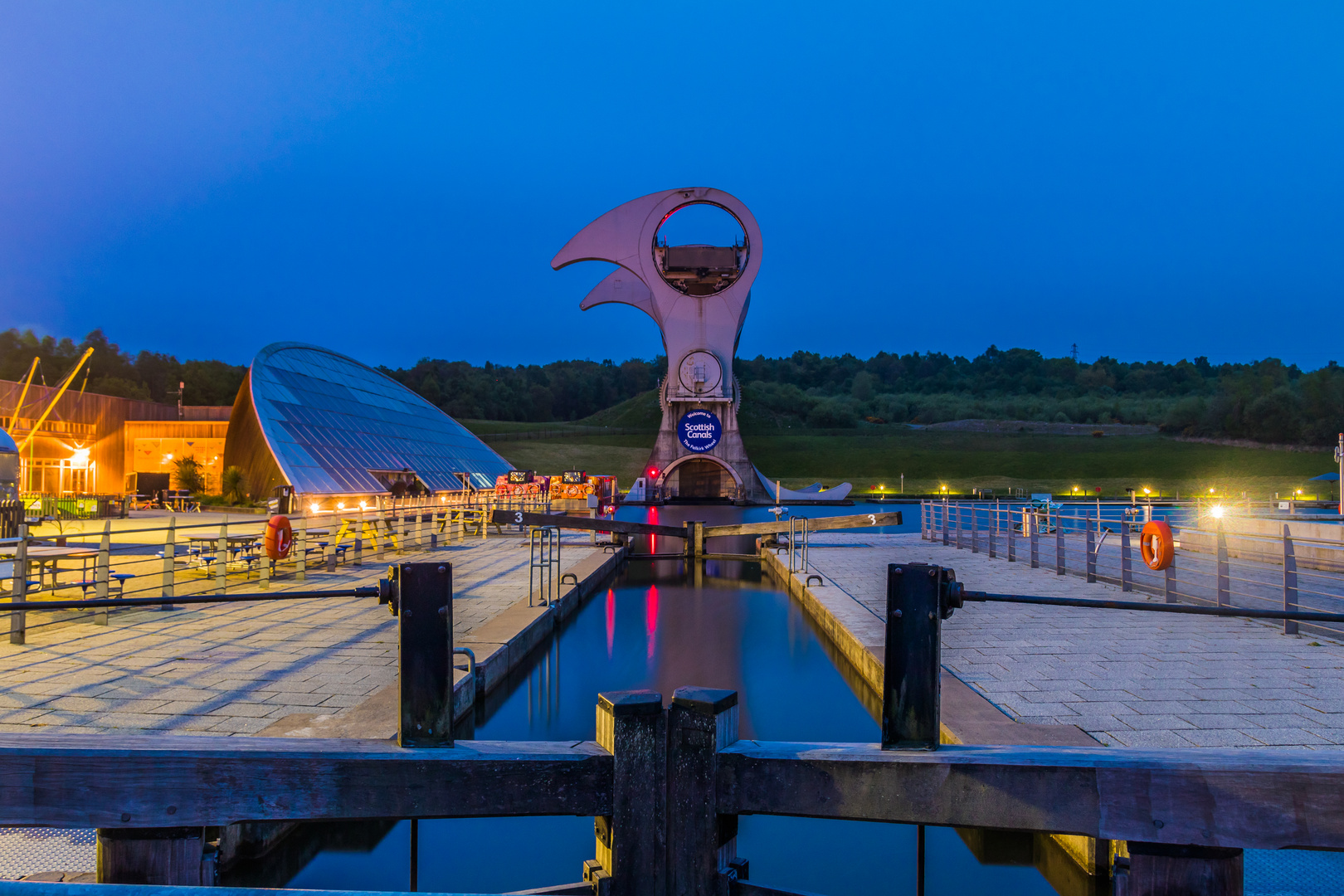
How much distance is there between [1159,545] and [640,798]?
304 inches

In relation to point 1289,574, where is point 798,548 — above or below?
below

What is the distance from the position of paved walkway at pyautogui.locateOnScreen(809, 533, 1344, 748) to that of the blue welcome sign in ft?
90.7

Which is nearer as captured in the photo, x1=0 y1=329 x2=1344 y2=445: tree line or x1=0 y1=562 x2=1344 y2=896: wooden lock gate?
x1=0 y1=562 x2=1344 y2=896: wooden lock gate

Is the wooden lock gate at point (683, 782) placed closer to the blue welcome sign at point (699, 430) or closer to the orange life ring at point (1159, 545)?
the orange life ring at point (1159, 545)

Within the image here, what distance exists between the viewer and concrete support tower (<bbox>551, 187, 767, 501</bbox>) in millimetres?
38250

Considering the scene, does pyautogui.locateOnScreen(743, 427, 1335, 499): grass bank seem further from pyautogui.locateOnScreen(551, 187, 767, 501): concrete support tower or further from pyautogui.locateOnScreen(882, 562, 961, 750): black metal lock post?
pyautogui.locateOnScreen(882, 562, 961, 750): black metal lock post

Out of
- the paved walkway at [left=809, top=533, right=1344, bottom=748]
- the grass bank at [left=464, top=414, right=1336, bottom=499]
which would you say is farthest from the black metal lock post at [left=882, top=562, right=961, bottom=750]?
the grass bank at [left=464, top=414, right=1336, bottom=499]

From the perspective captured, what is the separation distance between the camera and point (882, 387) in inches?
5482

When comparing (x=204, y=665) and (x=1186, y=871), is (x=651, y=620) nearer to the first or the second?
(x=204, y=665)

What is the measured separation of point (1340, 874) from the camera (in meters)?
3.32

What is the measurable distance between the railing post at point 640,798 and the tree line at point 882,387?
6819 cm

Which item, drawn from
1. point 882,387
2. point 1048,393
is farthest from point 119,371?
point 1048,393

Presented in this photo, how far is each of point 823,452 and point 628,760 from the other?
265 ft

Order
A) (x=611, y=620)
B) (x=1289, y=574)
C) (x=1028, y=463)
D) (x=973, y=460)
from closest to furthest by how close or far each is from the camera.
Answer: (x=1289, y=574) < (x=611, y=620) < (x=1028, y=463) < (x=973, y=460)
